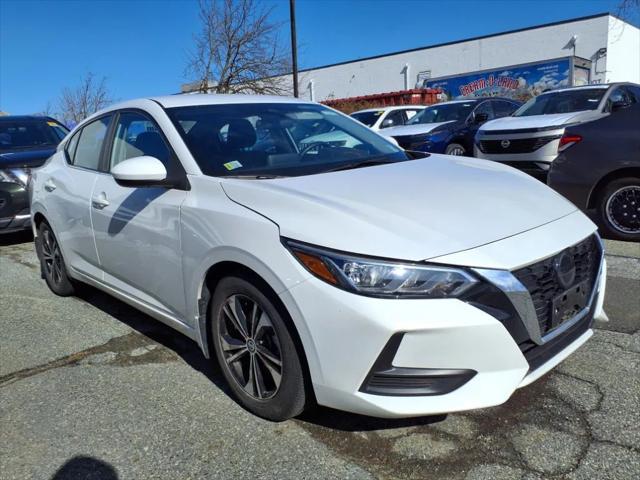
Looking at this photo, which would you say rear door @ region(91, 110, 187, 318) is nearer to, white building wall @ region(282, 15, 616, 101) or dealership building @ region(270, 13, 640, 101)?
white building wall @ region(282, 15, 616, 101)

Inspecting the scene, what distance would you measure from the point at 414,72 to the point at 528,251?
3553 centimetres

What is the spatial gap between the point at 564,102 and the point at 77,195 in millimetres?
7876

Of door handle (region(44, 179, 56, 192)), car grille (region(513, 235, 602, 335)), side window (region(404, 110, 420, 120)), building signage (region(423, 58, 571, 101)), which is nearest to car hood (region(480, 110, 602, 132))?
side window (region(404, 110, 420, 120))

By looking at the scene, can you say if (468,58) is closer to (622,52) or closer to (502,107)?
(622,52)

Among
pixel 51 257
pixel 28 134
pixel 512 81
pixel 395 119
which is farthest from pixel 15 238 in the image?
pixel 512 81

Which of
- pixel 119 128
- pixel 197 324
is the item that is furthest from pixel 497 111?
pixel 197 324

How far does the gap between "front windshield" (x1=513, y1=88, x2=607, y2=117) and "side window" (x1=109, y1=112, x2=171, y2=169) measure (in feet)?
24.1

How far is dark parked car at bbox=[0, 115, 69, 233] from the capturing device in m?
7.04

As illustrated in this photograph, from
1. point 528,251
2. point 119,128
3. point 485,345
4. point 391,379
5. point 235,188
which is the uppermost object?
point 119,128

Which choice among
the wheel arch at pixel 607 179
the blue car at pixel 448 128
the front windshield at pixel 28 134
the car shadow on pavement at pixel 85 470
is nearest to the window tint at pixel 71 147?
the car shadow on pavement at pixel 85 470

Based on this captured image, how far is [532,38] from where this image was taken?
1183 inches

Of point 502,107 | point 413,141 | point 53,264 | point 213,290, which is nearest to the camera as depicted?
point 213,290

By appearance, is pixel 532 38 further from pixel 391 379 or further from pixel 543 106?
pixel 391 379

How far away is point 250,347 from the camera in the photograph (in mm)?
2662
